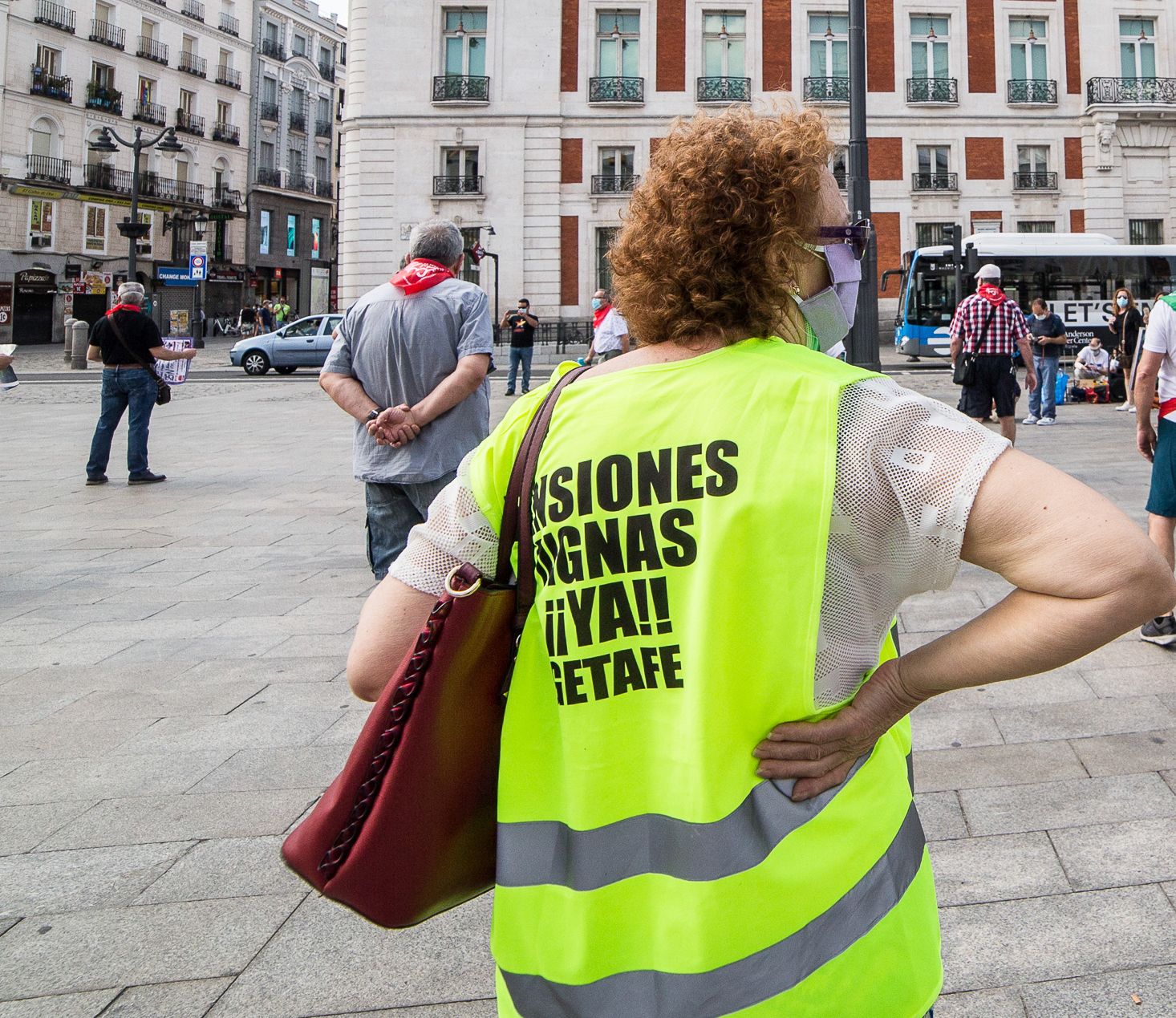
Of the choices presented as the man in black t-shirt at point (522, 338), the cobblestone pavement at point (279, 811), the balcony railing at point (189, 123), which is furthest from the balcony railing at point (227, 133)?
the cobblestone pavement at point (279, 811)

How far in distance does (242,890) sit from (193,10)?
57606mm

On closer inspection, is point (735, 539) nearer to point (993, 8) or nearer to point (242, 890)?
point (242, 890)

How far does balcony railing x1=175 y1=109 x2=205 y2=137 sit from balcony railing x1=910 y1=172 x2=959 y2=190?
1294 inches

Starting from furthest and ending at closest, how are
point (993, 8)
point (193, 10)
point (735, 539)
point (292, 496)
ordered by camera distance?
point (193, 10) < point (993, 8) < point (292, 496) < point (735, 539)

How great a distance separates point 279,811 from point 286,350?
25169 mm

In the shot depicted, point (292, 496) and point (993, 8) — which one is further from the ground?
point (993, 8)

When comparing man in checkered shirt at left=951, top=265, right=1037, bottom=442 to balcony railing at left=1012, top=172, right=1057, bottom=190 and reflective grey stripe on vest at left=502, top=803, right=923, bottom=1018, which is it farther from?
balcony railing at left=1012, top=172, right=1057, bottom=190

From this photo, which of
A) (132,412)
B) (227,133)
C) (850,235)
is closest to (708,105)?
(132,412)

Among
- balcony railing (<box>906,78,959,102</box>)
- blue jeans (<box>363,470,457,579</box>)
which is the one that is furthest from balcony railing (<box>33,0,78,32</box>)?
blue jeans (<box>363,470,457,579</box>)

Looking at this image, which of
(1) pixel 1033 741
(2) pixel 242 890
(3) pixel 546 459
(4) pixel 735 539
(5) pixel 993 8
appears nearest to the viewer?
(4) pixel 735 539

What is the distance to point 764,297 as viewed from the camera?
1.38 meters

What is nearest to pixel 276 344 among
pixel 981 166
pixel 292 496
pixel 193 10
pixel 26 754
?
pixel 292 496

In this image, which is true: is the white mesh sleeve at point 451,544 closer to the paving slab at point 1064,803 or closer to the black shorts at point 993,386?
the paving slab at point 1064,803

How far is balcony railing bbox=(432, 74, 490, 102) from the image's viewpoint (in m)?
34.6
